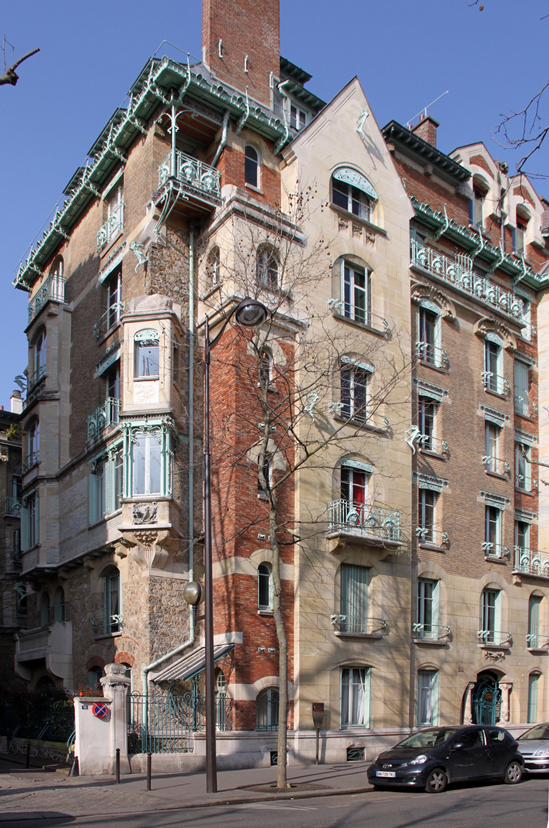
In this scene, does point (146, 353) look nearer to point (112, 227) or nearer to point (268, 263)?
point (268, 263)

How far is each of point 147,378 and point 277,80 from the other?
1291cm

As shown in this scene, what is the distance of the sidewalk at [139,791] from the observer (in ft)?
43.9

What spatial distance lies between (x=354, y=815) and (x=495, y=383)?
71.3 ft

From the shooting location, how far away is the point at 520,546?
31609 millimetres

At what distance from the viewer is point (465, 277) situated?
101ft

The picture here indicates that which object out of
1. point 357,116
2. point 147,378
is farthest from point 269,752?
point 357,116

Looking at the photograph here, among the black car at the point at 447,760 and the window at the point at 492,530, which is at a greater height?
the window at the point at 492,530

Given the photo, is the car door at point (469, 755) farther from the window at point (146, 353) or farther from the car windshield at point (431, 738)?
the window at point (146, 353)

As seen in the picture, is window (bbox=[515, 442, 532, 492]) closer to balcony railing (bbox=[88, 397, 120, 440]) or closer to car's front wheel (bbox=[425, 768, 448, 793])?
balcony railing (bbox=[88, 397, 120, 440])

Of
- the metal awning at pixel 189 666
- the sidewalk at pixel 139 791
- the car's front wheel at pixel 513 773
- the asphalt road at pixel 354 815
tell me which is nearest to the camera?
the asphalt road at pixel 354 815

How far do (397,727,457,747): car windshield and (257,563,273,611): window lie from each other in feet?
18.7

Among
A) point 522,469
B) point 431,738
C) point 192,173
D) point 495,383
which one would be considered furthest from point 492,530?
point 192,173

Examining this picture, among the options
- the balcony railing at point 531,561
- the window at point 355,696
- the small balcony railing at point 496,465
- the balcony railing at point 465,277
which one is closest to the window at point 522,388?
the balcony railing at point 465,277

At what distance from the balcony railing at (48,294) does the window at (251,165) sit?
9106 millimetres
